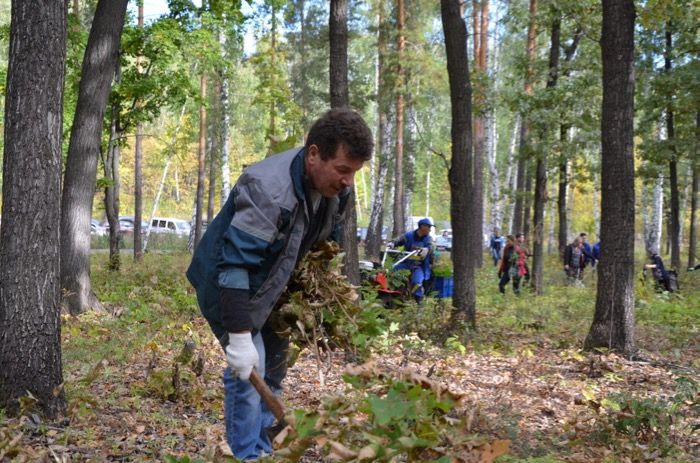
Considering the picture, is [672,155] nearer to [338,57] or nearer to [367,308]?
[338,57]

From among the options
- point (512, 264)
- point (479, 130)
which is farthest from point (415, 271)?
point (479, 130)

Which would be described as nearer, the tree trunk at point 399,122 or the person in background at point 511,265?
the person in background at point 511,265

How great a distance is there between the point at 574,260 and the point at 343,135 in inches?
746

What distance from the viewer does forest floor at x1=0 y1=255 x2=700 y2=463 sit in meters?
4.67

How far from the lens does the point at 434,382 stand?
110 inches

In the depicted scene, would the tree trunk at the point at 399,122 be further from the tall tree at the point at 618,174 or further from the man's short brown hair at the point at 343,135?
the man's short brown hair at the point at 343,135

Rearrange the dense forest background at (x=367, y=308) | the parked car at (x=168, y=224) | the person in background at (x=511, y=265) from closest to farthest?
the dense forest background at (x=367, y=308) < the person in background at (x=511, y=265) < the parked car at (x=168, y=224)

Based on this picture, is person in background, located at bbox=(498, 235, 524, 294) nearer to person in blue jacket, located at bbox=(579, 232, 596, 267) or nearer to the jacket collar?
person in blue jacket, located at bbox=(579, 232, 596, 267)

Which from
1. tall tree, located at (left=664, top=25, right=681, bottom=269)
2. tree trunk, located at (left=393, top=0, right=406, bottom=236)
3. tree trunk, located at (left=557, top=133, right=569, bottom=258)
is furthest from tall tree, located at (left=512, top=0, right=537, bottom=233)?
tree trunk, located at (left=393, top=0, right=406, bottom=236)

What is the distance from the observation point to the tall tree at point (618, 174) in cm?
851

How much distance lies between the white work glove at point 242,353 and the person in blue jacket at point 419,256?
320 inches

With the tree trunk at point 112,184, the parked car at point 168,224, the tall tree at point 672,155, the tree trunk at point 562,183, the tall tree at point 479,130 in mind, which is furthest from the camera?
the parked car at point 168,224

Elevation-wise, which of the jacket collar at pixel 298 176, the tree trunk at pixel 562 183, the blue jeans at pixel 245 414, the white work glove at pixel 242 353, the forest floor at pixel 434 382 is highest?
the tree trunk at pixel 562 183

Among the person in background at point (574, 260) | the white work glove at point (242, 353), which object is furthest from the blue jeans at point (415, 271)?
the person in background at point (574, 260)
